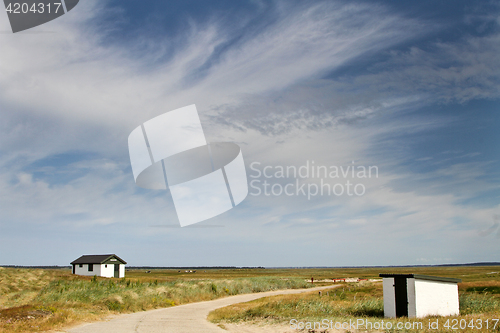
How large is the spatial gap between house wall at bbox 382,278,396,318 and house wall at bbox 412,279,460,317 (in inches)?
47.7

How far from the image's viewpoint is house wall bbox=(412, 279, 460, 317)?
62.8ft

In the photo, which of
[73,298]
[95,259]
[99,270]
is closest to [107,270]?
[99,270]

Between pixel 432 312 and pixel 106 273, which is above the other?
pixel 432 312

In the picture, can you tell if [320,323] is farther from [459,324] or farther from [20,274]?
[20,274]

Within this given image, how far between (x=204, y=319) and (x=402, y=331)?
1081 centimetres

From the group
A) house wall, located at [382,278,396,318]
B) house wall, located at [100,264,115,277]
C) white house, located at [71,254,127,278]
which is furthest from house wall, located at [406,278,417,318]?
house wall, located at [100,264,115,277]

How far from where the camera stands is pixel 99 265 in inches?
2448

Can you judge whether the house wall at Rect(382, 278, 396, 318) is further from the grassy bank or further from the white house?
the white house

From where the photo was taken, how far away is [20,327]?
48.3ft

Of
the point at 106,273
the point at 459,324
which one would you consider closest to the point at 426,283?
the point at 459,324

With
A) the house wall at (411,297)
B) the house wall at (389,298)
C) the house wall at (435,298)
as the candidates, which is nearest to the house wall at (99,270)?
the house wall at (389,298)

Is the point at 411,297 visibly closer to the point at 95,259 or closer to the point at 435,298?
the point at 435,298

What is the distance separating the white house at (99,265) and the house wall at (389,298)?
5351 cm

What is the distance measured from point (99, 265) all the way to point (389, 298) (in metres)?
54.1
